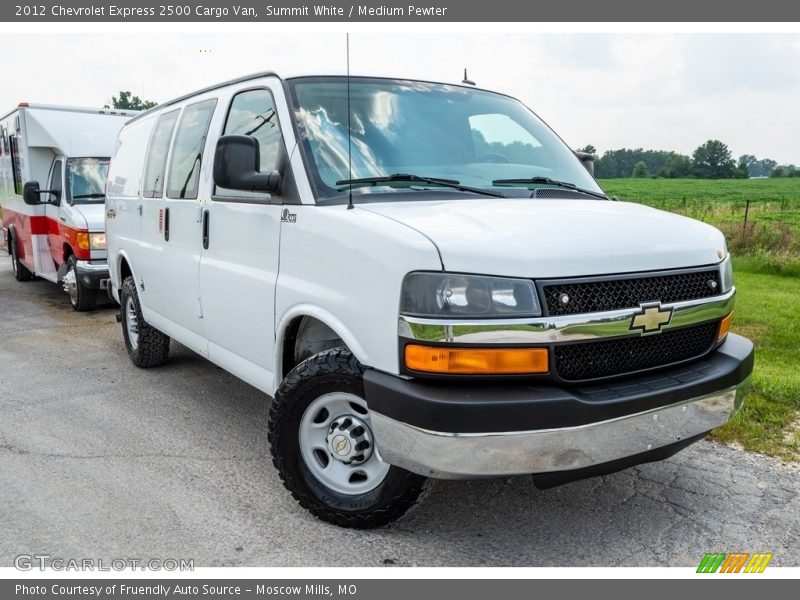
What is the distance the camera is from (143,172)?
237 inches

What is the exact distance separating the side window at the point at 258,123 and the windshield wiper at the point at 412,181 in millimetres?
532

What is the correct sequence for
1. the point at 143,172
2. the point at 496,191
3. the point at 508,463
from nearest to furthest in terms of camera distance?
the point at 508,463
the point at 496,191
the point at 143,172

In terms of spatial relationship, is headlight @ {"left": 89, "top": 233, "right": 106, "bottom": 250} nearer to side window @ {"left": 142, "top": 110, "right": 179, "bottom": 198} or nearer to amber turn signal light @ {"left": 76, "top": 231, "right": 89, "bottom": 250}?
amber turn signal light @ {"left": 76, "top": 231, "right": 89, "bottom": 250}

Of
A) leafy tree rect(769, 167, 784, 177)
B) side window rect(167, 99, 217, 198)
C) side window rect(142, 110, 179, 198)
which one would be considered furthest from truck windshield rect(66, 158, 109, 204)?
leafy tree rect(769, 167, 784, 177)

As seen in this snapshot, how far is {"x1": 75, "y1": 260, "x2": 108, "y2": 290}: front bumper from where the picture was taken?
9.11m

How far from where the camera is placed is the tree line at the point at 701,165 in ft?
229

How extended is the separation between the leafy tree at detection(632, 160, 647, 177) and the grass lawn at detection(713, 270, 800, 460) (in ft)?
219

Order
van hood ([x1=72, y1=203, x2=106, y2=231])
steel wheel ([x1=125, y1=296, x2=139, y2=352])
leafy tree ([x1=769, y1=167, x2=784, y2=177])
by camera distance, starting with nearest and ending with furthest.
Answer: steel wheel ([x1=125, y1=296, x2=139, y2=352]) → van hood ([x1=72, y1=203, x2=106, y2=231]) → leafy tree ([x1=769, y1=167, x2=784, y2=177])

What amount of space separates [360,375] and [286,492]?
109cm

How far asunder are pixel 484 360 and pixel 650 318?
31.4 inches

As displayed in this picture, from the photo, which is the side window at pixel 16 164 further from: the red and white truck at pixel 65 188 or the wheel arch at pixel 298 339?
the wheel arch at pixel 298 339

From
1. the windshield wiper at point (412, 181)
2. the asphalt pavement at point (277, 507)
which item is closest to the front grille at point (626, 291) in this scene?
the windshield wiper at point (412, 181)

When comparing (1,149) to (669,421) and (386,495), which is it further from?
(669,421)
